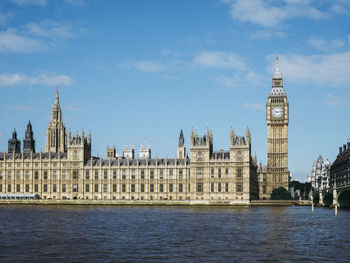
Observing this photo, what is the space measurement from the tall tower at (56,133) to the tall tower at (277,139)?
6921 centimetres

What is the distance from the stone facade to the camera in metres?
142

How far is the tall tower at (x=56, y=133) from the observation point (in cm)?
19125

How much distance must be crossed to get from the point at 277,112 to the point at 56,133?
73.6 meters

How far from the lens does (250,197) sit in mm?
144125

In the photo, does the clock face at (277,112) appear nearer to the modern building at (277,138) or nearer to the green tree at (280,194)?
the modern building at (277,138)

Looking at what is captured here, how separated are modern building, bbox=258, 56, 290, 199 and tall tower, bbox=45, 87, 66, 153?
68.9 meters

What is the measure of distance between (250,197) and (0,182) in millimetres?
68749

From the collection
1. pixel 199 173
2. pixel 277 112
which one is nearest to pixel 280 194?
pixel 199 173

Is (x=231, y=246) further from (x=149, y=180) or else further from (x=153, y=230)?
(x=149, y=180)

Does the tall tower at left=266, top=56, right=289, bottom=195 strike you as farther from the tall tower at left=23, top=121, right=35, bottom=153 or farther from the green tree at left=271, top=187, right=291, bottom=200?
the tall tower at left=23, top=121, right=35, bottom=153

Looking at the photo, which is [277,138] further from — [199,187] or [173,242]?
[173,242]

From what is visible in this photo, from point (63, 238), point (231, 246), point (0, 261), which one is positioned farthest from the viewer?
point (63, 238)

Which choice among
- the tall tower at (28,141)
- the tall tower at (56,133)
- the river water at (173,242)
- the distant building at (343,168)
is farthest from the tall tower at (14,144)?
the river water at (173,242)

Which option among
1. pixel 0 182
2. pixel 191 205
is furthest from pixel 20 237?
pixel 0 182
